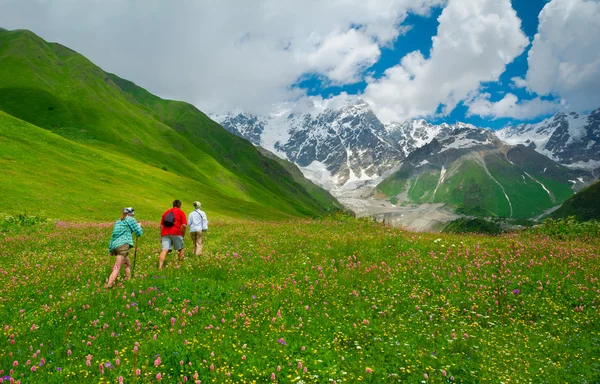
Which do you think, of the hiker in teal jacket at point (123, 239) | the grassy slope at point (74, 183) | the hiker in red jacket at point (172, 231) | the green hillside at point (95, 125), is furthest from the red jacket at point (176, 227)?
the green hillside at point (95, 125)

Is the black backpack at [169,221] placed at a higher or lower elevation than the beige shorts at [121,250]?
higher

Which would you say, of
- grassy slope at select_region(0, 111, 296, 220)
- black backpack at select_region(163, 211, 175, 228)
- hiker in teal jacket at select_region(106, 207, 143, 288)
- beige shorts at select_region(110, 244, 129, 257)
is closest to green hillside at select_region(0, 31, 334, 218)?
grassy slope at select_region(0, 111, 296, 220)

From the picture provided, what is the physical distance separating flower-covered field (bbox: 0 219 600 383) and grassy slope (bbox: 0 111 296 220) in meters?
35.8

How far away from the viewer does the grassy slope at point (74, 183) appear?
153 ft

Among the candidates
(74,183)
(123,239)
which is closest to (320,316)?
(123,239)

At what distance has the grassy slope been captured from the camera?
153 ft

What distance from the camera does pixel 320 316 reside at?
10.0 meters

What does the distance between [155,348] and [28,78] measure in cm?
18589

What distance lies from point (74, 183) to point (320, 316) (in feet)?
204

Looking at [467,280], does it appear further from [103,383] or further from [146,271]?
[146,271]

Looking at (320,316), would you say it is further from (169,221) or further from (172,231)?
(169,221)

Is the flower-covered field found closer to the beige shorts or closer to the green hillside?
the beige shorts

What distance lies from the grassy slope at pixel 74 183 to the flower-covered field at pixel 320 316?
35772 mm

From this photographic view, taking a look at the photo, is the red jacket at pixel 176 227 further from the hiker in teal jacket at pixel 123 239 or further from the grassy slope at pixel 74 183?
the grassy slope at pixel 74 183
